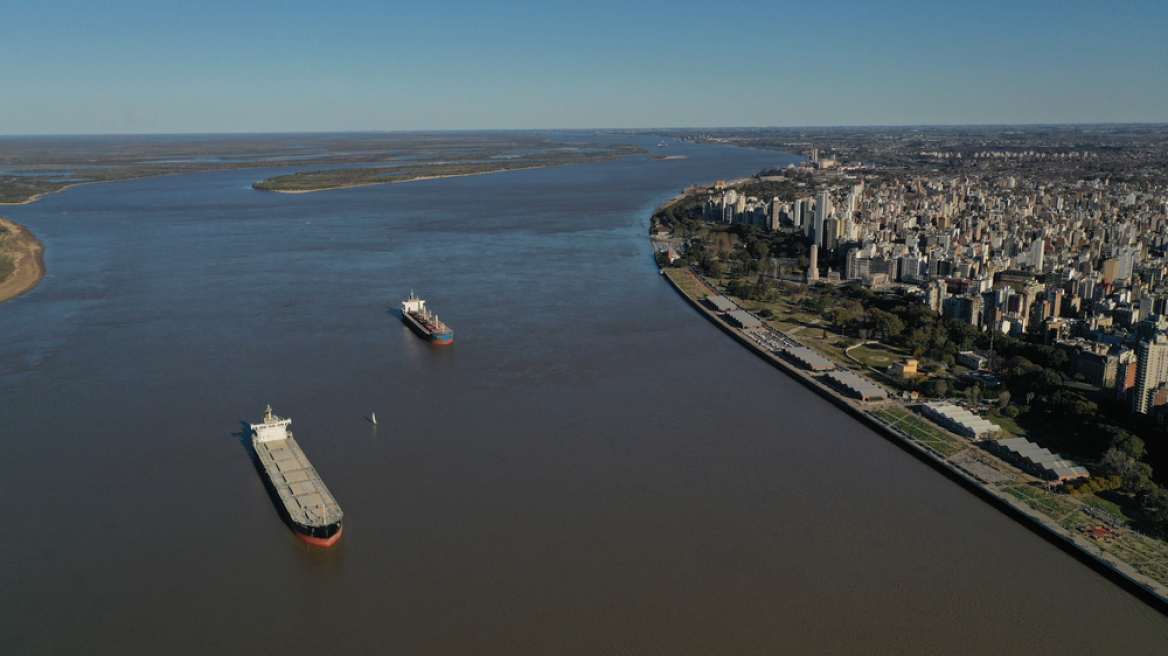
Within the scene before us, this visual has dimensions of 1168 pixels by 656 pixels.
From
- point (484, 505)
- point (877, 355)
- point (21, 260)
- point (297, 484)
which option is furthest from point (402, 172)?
point (484, 505)

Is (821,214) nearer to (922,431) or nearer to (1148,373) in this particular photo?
(1148,373)

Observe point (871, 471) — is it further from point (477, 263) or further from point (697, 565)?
point (477, 263)

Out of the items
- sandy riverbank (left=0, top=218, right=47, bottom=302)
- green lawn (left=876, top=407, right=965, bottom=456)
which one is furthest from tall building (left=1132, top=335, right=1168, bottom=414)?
sandy riverbank (left=0, top=218, right=47, bottom=302)

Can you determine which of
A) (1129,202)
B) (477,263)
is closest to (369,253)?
(477,263)

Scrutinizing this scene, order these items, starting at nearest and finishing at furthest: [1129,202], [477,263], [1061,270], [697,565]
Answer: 1. [697,565]
2. [1061,270]
3. [477,263]
4. [1129,202]

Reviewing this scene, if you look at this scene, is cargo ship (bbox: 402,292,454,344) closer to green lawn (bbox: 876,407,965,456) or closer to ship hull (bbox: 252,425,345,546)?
ship hull (bbox: 252,425,345,546)

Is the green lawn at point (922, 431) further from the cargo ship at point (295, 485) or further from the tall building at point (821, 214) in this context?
the tall building at point (821, 214)

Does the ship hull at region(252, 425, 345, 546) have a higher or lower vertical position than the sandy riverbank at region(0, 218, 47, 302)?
lower
